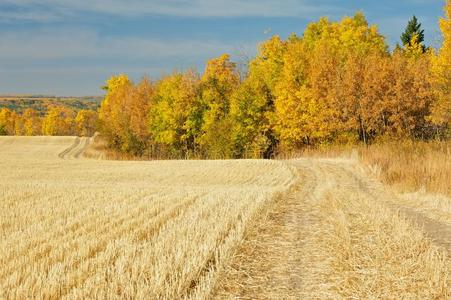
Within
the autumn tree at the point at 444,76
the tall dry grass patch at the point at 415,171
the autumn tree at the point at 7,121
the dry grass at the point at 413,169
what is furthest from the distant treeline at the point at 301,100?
the autumn tree at the point at 7,121

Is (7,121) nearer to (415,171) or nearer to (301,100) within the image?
(301,100)

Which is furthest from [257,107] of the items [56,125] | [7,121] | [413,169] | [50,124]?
[7,121]

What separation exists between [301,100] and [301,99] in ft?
0.67

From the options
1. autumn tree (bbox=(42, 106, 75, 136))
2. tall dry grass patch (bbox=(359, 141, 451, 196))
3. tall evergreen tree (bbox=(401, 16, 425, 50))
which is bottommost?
tall dry grass patch (bbox=(359, 141, 451, 196))

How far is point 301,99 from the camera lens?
45062 millimetres

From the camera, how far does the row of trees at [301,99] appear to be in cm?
4259

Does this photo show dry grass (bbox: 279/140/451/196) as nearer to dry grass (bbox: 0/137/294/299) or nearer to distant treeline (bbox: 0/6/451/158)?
dry grass (bbox: 0/137/294/299)

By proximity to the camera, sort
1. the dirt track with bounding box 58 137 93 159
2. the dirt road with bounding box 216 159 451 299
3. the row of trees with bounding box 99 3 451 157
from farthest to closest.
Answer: the dirt track with bounding box 58 137 93 159
the row of trees with bounding box 99 3 451 157
the dirt road with bounding box 216 159 451 299

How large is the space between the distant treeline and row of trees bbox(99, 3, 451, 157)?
0.10 m

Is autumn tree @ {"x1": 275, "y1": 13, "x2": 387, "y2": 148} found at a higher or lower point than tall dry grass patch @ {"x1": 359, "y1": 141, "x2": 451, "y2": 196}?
higher

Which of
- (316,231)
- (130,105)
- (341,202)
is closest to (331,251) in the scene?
(316,231)

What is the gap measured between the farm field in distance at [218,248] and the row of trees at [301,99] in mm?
28742

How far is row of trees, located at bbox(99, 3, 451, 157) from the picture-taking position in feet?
140

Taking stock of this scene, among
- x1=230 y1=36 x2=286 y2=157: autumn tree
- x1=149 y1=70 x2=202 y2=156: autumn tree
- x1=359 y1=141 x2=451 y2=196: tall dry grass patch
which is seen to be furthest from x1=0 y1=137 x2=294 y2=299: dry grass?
x1=149 y1=70 x2=202 y2=156: autumn tree
